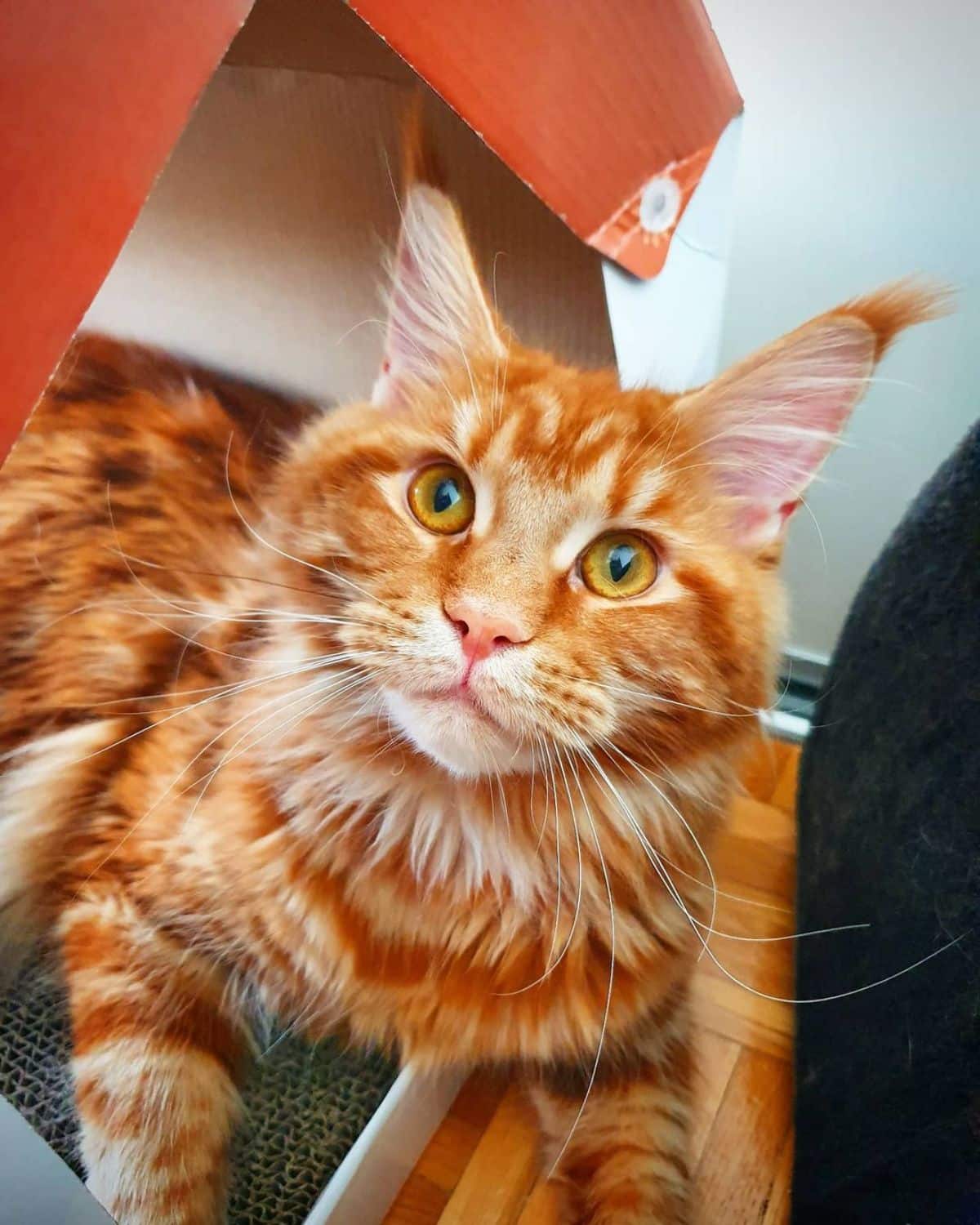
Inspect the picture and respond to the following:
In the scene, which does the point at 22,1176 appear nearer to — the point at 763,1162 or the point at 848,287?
the point at 763,1162

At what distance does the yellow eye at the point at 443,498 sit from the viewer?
0.64m

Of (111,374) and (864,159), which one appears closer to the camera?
(111,374)

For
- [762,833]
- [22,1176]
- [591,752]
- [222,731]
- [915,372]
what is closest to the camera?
[22,1176]

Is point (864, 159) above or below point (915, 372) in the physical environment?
above

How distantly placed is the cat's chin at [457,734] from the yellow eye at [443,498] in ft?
0.45

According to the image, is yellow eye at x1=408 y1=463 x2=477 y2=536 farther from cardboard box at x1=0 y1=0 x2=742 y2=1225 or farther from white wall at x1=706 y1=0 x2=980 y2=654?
white wall at x1=706 y1=0 x2=980 y2=654

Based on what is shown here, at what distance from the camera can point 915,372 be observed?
84 cm

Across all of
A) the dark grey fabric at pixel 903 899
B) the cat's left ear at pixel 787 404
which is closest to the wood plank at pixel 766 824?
the dark grey fabric at pixel 903 899

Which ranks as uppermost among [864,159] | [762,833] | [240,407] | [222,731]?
[864,159]

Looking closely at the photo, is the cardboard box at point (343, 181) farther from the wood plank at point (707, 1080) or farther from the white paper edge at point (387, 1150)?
the wood plank at point (707, 1080)

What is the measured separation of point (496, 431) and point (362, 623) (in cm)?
18

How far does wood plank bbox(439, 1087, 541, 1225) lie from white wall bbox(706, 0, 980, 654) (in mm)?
676

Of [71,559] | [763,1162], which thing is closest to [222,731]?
[71,559]

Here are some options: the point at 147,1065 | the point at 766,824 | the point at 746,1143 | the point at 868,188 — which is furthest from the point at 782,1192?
the point at 868,188
